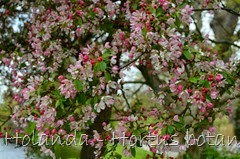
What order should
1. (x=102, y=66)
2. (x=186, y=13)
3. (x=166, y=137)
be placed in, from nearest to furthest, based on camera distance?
(x=102, y=66), (x=166, y=137), (x=186, y=13)

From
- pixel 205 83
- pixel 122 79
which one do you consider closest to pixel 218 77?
pixel 205 83

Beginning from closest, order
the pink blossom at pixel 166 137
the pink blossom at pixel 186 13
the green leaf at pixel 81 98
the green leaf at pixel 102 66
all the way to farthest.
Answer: the green leaf at pixel 102 66 → the green leaf at pixel 81 98 → the pink blossom at pixel 166 137 → the pink blossom at pixel 186 13

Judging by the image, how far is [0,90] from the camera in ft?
18.0

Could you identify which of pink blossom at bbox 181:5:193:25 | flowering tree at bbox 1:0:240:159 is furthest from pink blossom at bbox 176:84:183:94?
pink blossom at bbox 181:5:193:25

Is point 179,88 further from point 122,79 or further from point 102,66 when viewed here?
point 102,66

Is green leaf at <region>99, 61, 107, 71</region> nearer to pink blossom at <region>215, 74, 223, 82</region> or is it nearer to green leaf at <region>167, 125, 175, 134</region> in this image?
green leaf at <region>167, 125, 175, 134</region>

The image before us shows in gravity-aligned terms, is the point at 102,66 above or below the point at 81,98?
above

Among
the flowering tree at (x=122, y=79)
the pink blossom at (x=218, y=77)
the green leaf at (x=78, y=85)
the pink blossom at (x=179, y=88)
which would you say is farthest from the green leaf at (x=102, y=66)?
the pink blossom at (x=218, y=77)

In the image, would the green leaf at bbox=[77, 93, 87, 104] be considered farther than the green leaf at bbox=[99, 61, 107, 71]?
Yes

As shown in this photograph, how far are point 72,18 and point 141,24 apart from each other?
867 millimetres

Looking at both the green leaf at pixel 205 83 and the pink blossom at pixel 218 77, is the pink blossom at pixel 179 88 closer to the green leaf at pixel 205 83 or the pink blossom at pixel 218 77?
the green leaf at pixel 205 83

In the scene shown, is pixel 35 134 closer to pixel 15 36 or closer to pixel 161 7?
pixel 161 7

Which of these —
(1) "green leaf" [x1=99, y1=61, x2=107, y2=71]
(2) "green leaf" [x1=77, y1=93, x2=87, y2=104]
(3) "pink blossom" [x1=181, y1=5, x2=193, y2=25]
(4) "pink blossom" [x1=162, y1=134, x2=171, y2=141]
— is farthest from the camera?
(3) "pink blossom" [x1=181, y1=5, x2=193, y2=25]

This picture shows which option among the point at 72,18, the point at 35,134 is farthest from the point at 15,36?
the point at 35,134
